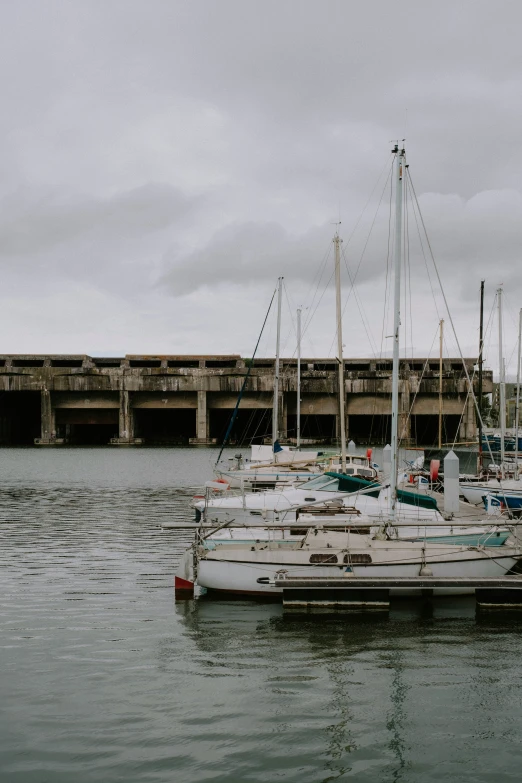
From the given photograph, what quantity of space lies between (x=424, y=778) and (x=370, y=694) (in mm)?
2429

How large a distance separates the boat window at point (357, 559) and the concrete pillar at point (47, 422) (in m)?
73.7

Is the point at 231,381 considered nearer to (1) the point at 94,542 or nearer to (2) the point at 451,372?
(2) the point at 451,372

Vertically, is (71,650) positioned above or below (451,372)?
below

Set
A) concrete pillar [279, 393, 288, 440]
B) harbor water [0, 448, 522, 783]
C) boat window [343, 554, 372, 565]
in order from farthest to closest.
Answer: concrete pillar [279, 393, 288, 440] < boat window [343, 554, 372, 565] < harbor water [0, 448, 522, 783]

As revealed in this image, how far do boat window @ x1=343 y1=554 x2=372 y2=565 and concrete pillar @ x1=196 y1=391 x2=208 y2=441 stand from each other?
229ft

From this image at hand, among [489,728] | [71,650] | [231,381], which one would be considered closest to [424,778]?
[489,728]

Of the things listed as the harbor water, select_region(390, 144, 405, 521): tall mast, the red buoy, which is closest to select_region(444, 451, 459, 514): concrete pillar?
select_region(390, 144, 405, 521): tall mast

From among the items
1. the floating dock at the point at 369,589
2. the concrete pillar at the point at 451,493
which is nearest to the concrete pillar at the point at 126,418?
the concrete pillar at the point at 451,493

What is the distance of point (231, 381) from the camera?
85.0 metres

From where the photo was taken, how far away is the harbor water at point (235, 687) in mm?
8930

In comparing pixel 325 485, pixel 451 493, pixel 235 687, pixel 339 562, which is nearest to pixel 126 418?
pixel 325 485

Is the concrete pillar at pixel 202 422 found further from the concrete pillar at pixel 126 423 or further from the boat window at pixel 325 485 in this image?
the boat window at pixel 325 485

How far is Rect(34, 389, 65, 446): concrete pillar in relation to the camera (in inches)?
3371

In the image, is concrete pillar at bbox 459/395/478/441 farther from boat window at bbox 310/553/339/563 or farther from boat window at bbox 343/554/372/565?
boat window at bbox 310/553/339/563
